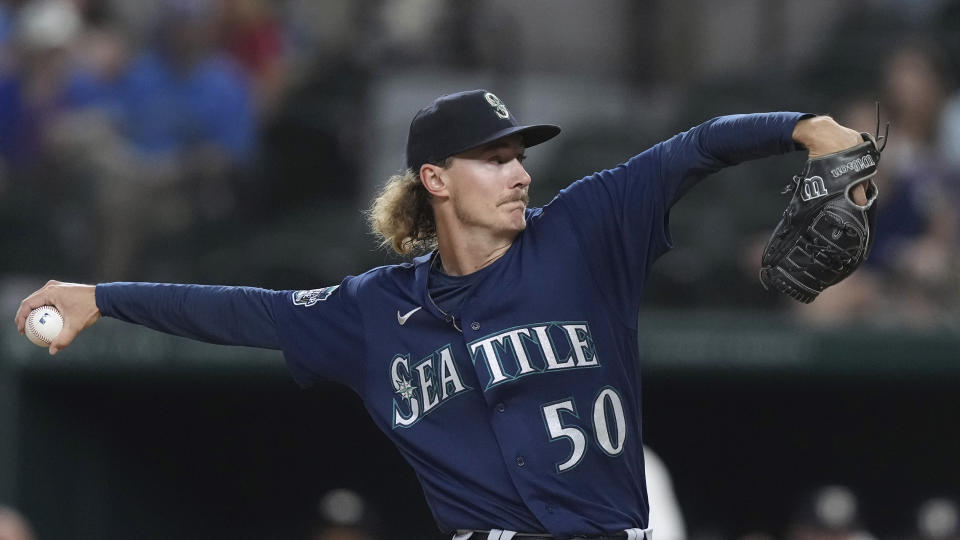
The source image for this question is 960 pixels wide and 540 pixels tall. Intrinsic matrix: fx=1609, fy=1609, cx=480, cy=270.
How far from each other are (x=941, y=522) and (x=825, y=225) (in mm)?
2856

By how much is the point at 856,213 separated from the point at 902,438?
3866mm

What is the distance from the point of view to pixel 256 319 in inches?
147

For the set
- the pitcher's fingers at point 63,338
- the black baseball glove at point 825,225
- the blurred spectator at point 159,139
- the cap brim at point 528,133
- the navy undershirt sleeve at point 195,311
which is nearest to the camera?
the black baseball glove at point 825,225

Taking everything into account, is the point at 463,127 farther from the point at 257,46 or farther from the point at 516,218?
the point at 257,46

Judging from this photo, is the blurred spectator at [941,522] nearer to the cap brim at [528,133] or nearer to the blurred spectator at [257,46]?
the cap brim at [528,133]

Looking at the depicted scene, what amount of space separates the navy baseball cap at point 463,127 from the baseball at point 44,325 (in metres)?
0.90

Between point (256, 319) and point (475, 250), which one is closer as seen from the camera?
point (475, 250)

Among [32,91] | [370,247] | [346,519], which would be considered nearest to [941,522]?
[346,519]

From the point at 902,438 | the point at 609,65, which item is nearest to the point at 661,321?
the point at 902,438

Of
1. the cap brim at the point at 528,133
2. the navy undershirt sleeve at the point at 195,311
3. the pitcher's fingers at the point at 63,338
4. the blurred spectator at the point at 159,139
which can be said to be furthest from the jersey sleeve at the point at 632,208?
the blurred spectator at the point at 159,139

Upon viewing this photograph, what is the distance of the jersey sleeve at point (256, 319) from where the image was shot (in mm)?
3709

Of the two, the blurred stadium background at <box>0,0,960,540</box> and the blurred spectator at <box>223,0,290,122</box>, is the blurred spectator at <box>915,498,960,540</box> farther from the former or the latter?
the blurred spectator at <box>223,0,290,122</box>

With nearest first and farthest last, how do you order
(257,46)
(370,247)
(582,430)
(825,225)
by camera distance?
(825,225), (582,430), (370,247), (257,46)

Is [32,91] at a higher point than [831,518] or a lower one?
higher
